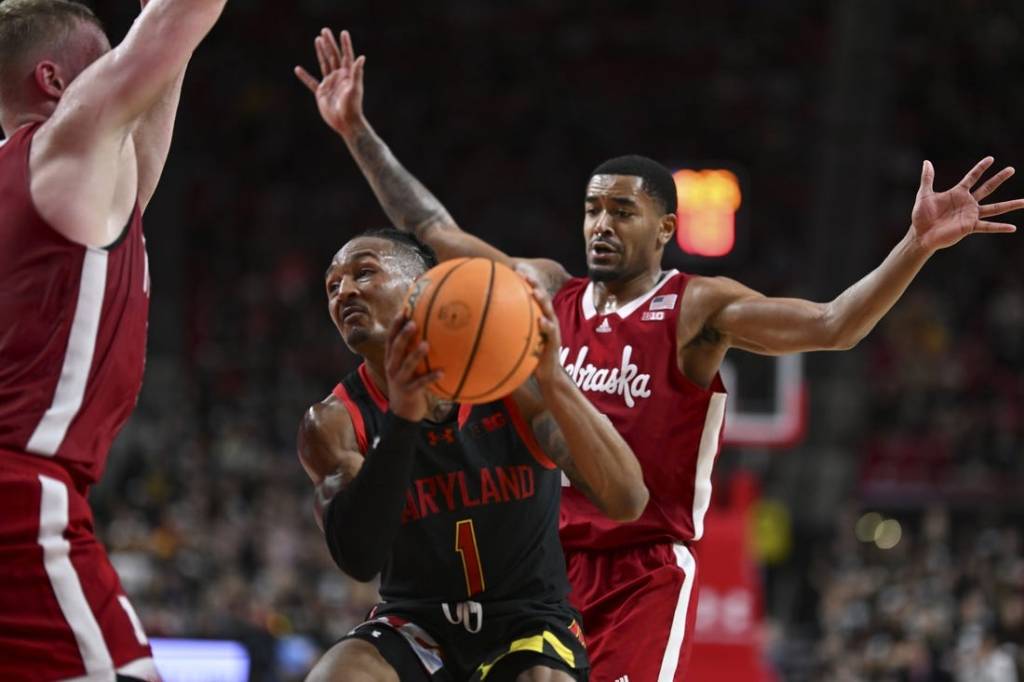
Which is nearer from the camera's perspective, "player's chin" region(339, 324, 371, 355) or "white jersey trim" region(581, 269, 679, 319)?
"player's chin" region(339, 324, 371, 355)

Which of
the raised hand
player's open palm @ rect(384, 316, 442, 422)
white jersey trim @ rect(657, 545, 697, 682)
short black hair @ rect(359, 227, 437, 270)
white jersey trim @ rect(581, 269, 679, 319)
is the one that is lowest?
white jersey trim @ rect(657, 545, 697, 682)

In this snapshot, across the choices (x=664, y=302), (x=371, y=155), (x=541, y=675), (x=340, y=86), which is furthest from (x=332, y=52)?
(x=541, y=675)

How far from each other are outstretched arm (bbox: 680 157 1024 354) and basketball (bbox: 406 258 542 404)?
1575 millimetres

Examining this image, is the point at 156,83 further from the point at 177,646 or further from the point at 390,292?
the point at 177,646

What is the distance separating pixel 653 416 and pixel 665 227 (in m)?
0.76

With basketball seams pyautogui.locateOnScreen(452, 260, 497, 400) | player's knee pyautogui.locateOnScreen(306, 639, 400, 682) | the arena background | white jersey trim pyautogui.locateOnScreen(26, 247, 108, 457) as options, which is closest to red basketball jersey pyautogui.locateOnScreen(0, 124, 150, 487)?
white jersey trim pyautogui.locateOnScreen(26, 247, 108, 457)

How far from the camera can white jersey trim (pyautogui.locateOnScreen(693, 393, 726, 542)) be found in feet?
17.1

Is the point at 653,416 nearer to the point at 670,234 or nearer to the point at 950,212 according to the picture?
the point at 670,234

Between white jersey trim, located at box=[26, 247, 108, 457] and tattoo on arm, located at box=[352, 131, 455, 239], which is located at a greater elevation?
tattoo on arm, located at box=[352, 131, 455, 239]

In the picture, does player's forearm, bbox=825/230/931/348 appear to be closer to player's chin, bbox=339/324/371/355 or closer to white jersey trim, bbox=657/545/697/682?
white jersey trim, bbox=657/545/697/682

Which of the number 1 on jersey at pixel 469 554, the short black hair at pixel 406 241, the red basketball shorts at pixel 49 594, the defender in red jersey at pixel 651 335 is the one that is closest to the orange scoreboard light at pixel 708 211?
the defender in red jersey at pixel 651 335

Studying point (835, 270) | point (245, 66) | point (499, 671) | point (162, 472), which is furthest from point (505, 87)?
point (499, 671)

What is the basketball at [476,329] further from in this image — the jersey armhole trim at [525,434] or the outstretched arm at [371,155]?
the outstretched arm at [371,155]

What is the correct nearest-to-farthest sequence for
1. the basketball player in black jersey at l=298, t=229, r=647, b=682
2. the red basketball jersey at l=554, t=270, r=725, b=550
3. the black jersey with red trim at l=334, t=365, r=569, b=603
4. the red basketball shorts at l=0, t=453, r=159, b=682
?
the red basketball shorts at l=0, t=453, r=159, b=682 < the basketball player in black jersey at l=298, t=229, r=647, b=682 < the black jersey with red trim at l=334, t=365, r=569, b=603 < the red basketball jersey at l=554, t=270, r=725, b=550
